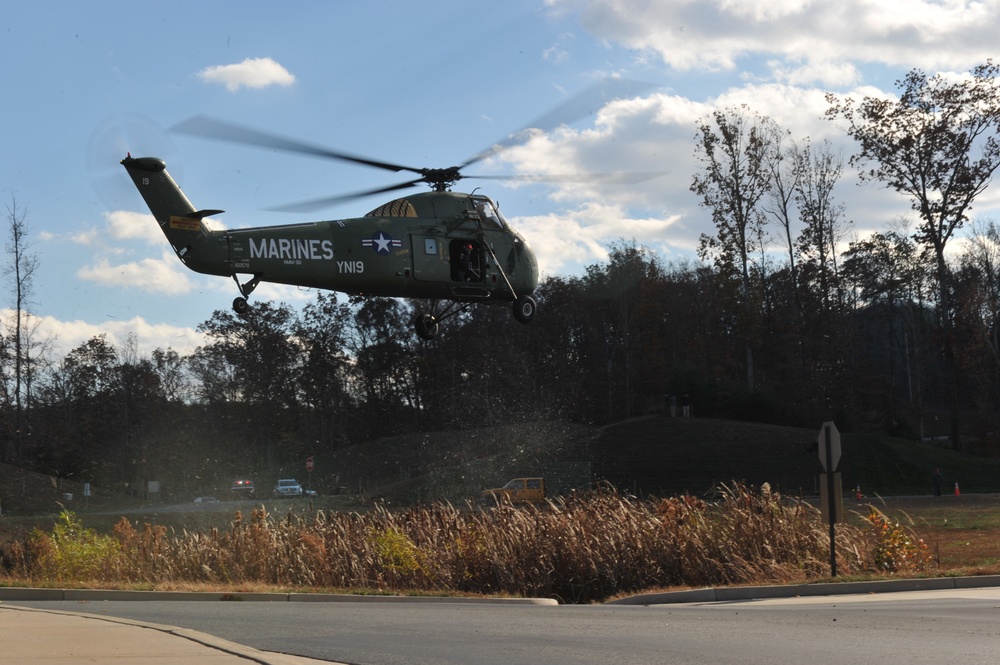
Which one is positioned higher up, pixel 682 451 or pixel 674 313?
pixel 674 313

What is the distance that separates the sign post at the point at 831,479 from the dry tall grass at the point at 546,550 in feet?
2.88

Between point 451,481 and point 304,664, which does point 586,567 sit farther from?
point 451,481

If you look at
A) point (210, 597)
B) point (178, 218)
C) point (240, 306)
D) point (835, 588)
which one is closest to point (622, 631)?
point (835, 588)

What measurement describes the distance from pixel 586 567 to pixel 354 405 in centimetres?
6781

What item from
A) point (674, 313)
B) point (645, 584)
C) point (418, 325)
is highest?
point (674, 313)

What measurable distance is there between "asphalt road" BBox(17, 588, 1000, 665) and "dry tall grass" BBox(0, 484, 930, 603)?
406 cm

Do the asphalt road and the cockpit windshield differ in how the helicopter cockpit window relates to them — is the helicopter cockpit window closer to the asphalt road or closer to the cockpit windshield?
the cockpit windshield

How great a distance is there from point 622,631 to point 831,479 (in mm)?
8967

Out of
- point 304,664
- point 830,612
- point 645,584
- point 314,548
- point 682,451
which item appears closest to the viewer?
point 304,664

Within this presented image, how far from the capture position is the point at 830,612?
42.5 ft

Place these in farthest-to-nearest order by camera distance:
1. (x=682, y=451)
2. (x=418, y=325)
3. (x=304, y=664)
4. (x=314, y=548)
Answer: (x=682, y=451), (x=418, y=325), (x=314, y=548), (x=304, y=664)

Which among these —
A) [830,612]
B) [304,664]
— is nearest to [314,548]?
[830,612]

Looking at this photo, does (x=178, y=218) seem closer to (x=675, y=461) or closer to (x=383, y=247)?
(x=383, y=247)

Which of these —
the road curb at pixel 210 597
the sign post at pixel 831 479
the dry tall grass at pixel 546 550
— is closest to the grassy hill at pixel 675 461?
the dry tall grass at pixel 546 550
